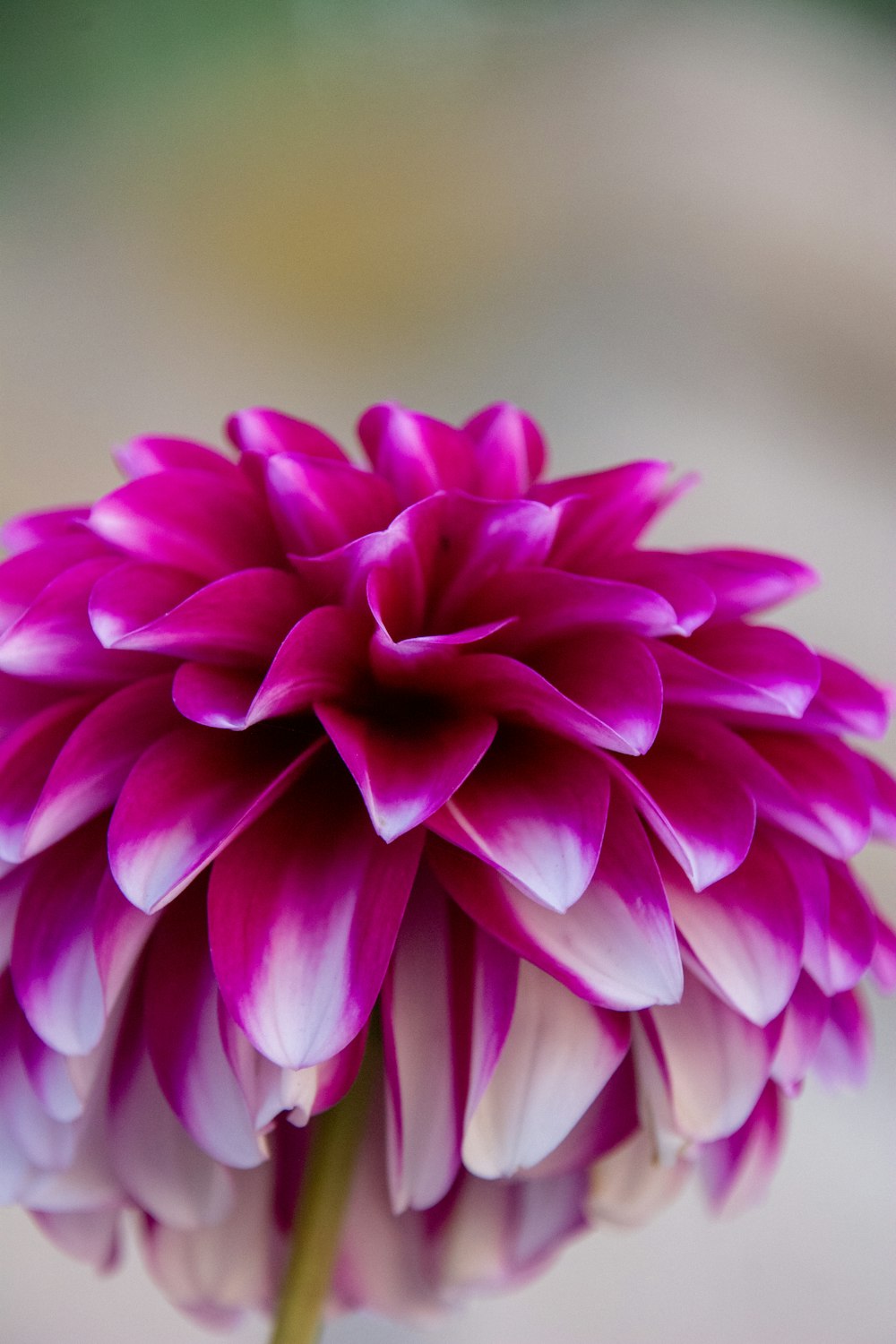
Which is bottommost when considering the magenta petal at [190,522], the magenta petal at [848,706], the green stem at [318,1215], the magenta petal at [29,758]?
the green stem at [318,1215]

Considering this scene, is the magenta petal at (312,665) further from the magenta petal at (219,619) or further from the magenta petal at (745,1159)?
the magenta petal at (745,1159)

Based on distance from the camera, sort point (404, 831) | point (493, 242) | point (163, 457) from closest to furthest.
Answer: point (404, 831) < point (163, 457) < point (493, 242)

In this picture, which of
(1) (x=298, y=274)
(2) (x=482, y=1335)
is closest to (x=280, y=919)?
(2) (x=482, y=1335)

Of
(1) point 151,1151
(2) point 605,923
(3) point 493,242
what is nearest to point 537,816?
(2) point 605,923

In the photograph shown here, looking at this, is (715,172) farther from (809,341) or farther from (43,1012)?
(43,1012)

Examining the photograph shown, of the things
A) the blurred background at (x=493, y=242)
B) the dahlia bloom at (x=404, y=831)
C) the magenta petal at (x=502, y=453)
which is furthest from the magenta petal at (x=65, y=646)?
the blurred background at (x=493, y=242)

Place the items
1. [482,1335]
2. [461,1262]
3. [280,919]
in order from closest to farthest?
1. [280,919]
2. [461,1262]
3. [482,1335]

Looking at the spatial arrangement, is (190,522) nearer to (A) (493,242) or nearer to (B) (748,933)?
(B) (748,933)
